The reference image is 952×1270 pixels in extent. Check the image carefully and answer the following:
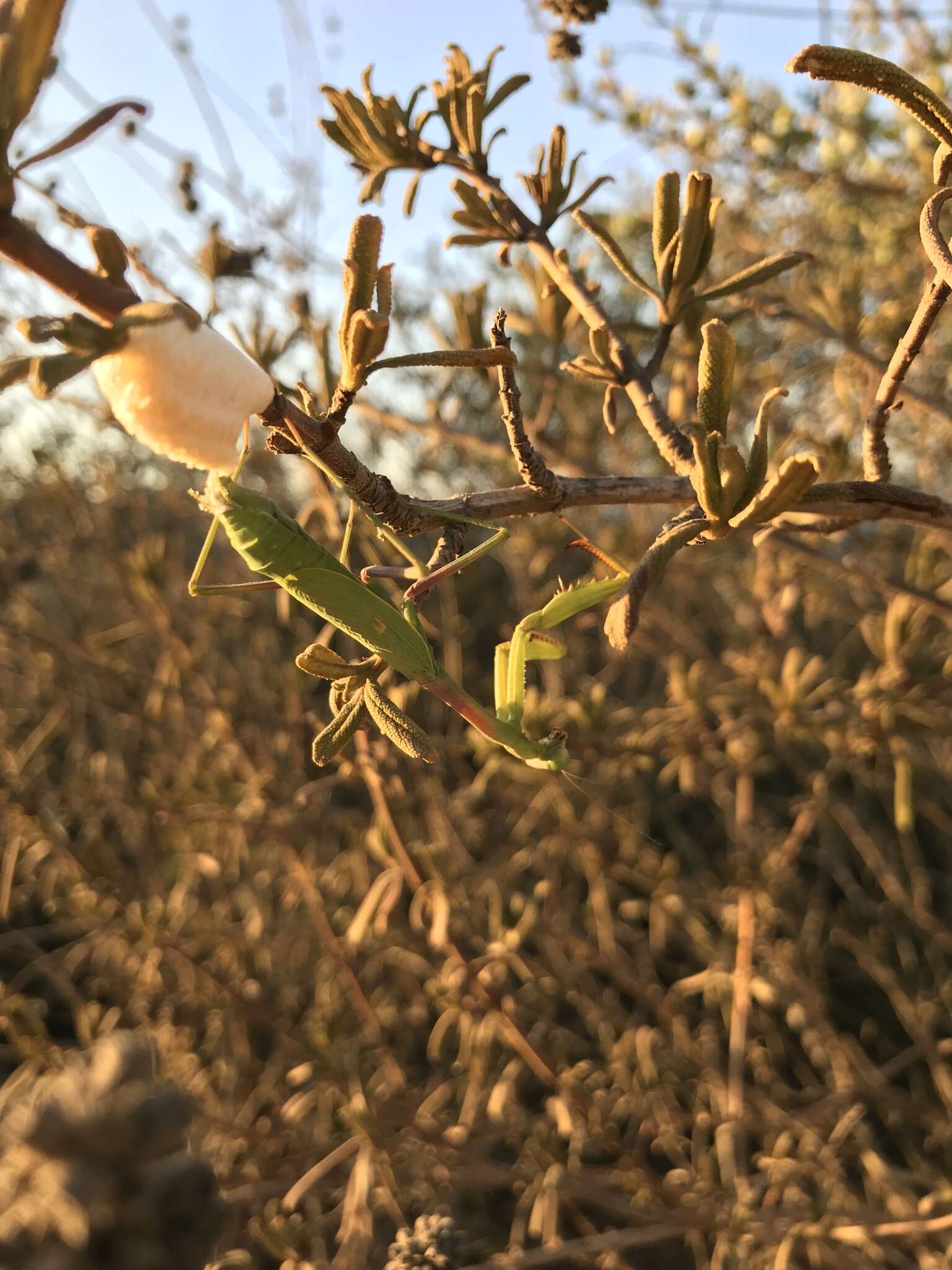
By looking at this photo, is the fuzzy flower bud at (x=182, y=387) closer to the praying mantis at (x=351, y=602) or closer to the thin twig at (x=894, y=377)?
the praying mantis at (x=351, y=602)

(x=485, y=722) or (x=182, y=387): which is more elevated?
(x=182, y=387)

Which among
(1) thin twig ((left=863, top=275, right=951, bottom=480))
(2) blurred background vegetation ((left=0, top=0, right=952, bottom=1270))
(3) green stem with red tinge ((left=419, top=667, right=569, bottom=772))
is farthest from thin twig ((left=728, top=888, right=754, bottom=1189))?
(1) thin twig ((left=863, top=275, right=951, bottom=480))

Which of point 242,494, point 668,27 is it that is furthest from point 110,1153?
point 668,27

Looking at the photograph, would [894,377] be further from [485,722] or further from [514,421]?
[485,722]

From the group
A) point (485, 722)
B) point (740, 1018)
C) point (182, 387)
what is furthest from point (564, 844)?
point (182, 387)

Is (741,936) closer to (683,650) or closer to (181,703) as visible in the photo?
(683,650)

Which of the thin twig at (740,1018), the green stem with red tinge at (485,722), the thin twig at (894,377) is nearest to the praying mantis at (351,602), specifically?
the green stem with red tinge at (485,722)

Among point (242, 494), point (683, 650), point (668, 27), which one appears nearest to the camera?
point (242, 494)
